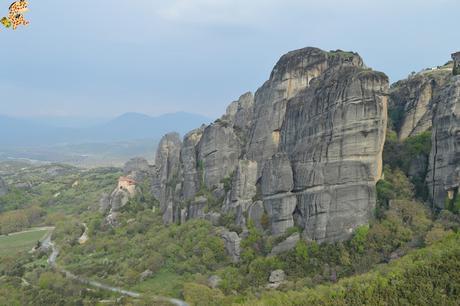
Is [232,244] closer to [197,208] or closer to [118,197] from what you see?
[197,208]

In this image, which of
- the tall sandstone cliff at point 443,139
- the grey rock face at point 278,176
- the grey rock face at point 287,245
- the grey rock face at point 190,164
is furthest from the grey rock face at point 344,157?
the grey rock face at point 190,164

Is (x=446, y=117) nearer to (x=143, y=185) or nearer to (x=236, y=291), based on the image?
(x=236, y=291)

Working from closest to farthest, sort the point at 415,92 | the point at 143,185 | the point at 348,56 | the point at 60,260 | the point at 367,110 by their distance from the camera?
the point at 367,110
the point at 415,92
the point at 348,56
the point at 60,260
the point at 143,185

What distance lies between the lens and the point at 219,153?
5253cm

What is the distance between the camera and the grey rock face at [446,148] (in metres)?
34.0

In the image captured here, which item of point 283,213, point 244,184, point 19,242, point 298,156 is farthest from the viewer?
point 19,242

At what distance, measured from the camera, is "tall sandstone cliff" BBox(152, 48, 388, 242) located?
36.7 m

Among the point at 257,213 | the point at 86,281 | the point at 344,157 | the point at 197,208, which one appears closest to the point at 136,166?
the point at 197,208

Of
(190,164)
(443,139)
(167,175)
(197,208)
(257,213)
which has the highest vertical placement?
(443,139)

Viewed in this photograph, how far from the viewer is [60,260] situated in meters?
Answer: 53.1

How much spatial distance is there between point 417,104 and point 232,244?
2083cm

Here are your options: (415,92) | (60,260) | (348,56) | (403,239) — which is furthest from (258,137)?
(60,260)

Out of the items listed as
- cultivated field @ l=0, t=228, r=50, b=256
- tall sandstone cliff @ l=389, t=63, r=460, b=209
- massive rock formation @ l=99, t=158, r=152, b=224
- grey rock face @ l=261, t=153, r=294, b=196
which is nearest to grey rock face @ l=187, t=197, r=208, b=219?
grey rock face @ l=261, t=153, r=294, b=196

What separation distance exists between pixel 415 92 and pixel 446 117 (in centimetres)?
1017
